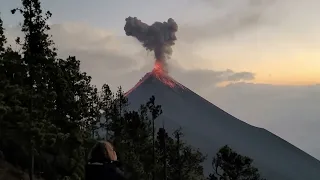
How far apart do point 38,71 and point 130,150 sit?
26.3 meters

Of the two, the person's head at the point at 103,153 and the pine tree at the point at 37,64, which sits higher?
the pine tree at the point at 37,64

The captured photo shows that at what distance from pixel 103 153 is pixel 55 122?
3494 cm

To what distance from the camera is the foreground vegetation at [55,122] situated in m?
31.4

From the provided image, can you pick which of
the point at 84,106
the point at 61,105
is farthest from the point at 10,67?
the point at 84,106

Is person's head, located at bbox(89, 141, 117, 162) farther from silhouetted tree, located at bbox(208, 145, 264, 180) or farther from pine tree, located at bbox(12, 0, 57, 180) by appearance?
silhouetted tree, located at bbox(208, 145, 264, 180)

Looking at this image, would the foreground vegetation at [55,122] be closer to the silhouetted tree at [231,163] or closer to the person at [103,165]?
the silhouetted tree at [231,163]

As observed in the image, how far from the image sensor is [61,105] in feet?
142

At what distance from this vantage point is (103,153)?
488 centimetres

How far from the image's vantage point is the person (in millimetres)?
4758

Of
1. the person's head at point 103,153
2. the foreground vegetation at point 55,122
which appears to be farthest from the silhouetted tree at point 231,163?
the person's head at point 103,153

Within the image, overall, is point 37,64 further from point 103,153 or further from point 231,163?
point 231,163

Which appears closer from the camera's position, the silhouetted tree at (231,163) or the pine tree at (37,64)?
the pine tree at (37,64)

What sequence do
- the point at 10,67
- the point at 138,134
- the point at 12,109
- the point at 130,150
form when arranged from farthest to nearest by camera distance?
1. the point at 138,134
2. the point at 130,150
3. the point at 10,67
4. the point at 12,109

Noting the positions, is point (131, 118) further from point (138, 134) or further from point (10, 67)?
point (10, 67)
